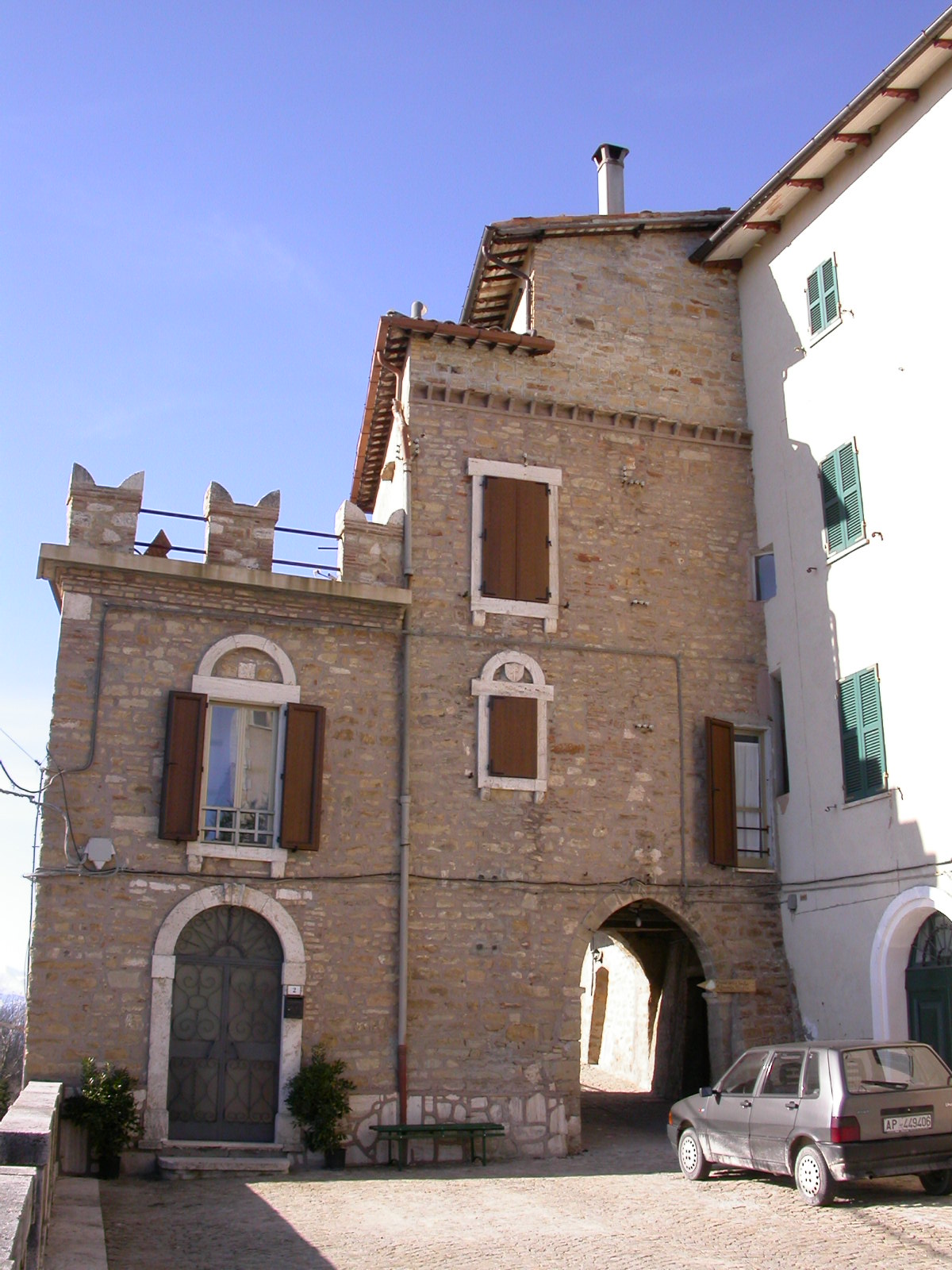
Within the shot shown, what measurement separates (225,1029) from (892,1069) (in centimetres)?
697

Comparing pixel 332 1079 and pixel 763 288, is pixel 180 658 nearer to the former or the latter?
pixel 332 1079

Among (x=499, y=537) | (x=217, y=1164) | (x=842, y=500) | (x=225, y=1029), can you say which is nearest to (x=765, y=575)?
(x=842, y=500)

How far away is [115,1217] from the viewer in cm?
1019

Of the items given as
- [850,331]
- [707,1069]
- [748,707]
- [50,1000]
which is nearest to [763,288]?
[850,331]

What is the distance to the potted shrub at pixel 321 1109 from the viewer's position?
12984 mm

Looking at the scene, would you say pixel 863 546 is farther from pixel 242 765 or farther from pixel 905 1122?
pixel 242 765

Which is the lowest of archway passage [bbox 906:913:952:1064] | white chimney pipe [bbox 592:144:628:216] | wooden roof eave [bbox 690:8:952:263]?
archway passage [bbox 906:913:952:1064]

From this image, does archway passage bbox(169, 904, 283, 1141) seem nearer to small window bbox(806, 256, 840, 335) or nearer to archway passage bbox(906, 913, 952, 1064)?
archway passage bbox(906, 913, 952, 1064)

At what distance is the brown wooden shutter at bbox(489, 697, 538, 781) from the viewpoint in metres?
14.9

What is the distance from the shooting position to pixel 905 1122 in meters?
9.70

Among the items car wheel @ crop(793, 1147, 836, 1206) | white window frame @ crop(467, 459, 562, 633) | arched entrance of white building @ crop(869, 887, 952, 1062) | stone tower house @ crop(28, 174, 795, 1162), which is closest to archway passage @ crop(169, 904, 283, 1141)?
stone tower house @ crop(28, 174, 795, 1162)

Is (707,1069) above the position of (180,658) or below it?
below

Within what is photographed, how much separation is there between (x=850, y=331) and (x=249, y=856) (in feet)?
31.1

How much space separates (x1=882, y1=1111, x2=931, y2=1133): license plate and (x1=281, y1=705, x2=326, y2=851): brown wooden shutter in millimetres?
6765
